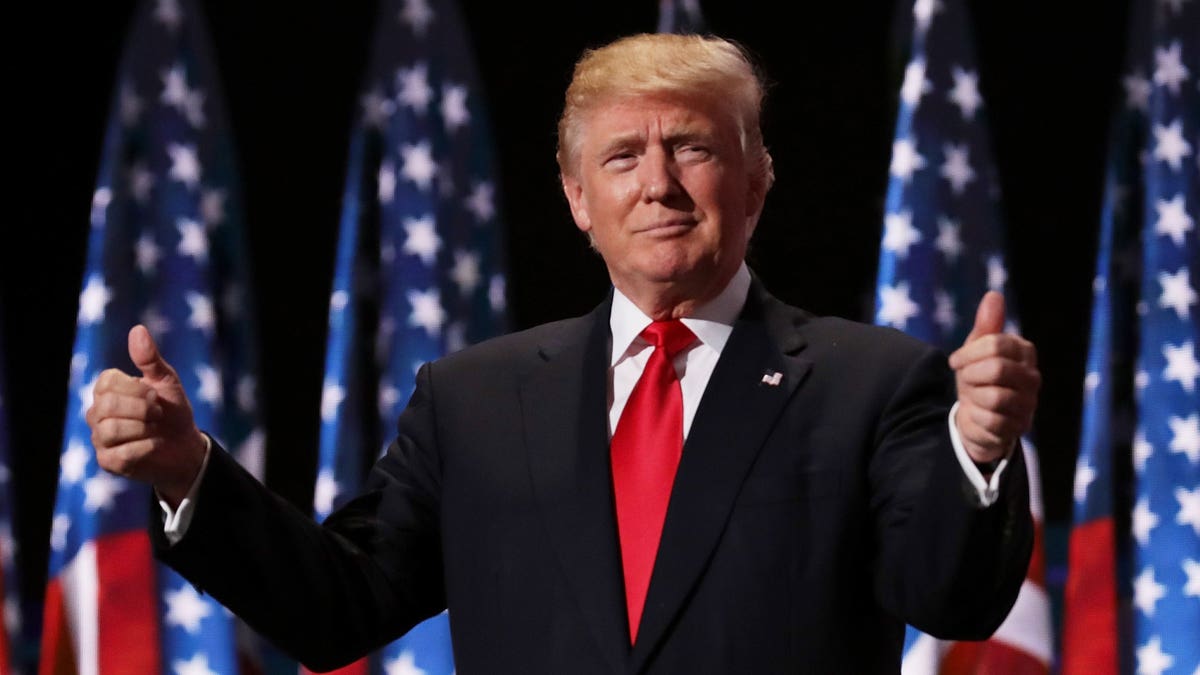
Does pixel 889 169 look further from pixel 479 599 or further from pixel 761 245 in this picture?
pixel 479 599

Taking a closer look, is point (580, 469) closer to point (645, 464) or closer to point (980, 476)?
point (645, 464)

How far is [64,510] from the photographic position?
3.92m

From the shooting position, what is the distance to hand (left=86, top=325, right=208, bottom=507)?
4.33 ft

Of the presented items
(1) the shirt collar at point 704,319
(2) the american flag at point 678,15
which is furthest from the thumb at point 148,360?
(2) the american flag at point 678,15

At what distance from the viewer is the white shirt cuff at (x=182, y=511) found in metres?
1.43

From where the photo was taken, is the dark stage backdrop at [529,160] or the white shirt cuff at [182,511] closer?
the white shirt cuff at [182,511]

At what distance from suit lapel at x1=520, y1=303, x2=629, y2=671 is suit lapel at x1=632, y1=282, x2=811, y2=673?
5cm

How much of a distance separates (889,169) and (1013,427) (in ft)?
10.1

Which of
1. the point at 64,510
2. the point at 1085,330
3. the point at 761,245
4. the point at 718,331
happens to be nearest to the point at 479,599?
the point at 718,331

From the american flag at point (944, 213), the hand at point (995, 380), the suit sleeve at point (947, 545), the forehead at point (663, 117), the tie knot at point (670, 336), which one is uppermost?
the american flag at point (944, 213)

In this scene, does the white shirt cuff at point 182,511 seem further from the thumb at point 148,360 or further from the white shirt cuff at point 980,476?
the white shirt cuff at point 980,476

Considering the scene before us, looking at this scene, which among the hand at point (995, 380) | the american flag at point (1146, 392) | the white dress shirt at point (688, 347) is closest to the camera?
the hand at point (995, 380)

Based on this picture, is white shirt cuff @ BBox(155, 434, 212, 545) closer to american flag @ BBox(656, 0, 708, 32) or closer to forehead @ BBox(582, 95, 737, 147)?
forehead @ BBox(582, 95, 737, 147)

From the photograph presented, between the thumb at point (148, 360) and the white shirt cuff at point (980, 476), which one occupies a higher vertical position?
the thumb at point (148, 360)
